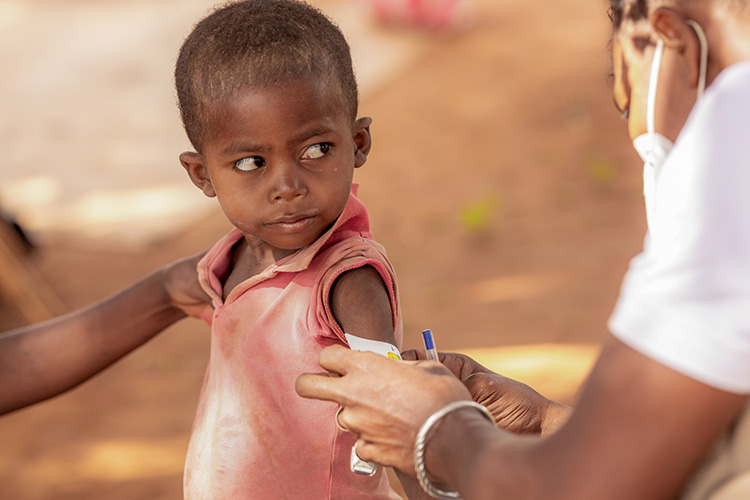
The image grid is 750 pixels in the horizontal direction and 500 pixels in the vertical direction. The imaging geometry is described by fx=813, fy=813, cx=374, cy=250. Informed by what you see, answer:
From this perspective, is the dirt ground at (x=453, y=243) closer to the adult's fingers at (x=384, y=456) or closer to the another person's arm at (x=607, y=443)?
the adult's fingers at (x=384, y=456)

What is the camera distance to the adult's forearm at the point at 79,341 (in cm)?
213

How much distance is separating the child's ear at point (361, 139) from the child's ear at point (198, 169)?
1.12ft

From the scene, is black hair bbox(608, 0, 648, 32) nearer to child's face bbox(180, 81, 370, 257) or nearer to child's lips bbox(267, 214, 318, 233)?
child's face bbox(180, 81, 370, 257)

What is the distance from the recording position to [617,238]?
17.5 feet

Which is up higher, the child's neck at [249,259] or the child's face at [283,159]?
the child's face at [283,159]

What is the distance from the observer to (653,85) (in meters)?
1.40

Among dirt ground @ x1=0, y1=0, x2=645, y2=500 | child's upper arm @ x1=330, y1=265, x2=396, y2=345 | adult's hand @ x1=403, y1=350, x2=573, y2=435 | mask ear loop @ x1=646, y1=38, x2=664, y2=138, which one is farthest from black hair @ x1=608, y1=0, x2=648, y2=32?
dirt ground @ x1=0, y1=0, x2=645, y2=500

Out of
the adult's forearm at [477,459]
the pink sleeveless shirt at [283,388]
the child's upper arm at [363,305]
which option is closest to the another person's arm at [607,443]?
the adult's forearm at [477,459]

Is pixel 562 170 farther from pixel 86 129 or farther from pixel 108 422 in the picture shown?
pixel 86 129

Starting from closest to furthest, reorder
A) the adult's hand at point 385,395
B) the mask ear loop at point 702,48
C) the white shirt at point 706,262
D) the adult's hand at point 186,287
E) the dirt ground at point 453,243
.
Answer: the white shirt at point 706,262
the mask ear loop at point 702,48
the adult's hand at point 385,395
the adult's hand at point 186,287
the dirt ground at point 453,243

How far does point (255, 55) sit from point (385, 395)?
72 centimetres

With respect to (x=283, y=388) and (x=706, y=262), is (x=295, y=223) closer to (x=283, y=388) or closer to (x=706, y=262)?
(x=283, y=388)

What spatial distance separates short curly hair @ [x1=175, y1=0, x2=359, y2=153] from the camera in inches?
64.2

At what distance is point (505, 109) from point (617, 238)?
2257 mm
